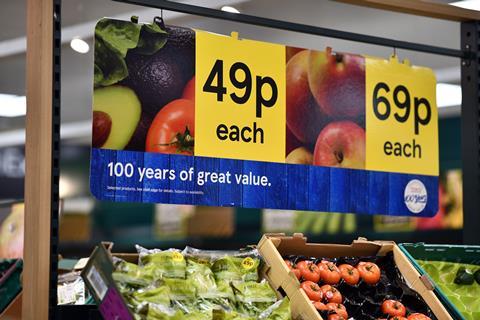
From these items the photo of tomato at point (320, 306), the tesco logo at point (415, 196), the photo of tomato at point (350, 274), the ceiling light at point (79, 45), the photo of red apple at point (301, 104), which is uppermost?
the ceiling light at point (79, 45)

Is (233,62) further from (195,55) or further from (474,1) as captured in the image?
(474,1)

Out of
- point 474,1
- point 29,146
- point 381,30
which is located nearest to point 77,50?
point 381,30

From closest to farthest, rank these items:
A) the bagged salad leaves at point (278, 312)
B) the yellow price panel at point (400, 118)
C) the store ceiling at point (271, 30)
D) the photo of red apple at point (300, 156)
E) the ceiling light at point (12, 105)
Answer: the bagged salad leaves at point (278, 312), the photo of red apple at point (300, 156), the yellow price panel at point (400, 118), the store ceiling at point (271, 30), the ceiling light at point (12, 105)

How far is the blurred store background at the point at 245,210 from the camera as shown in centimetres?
770

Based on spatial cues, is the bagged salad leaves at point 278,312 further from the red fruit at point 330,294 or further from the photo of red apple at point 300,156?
the photo of red apple at point 300,156

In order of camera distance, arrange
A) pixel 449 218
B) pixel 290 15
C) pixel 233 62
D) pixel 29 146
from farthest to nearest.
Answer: pixel 449 218, pixel 290 15, pixel 233 62, pixel 29 146

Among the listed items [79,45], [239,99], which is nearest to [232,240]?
[79,45]

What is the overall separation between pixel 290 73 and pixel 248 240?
5.27m

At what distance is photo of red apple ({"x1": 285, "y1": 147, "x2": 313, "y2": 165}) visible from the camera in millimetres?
3418

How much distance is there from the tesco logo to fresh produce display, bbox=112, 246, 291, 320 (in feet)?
3.41

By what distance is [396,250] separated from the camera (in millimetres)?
3238

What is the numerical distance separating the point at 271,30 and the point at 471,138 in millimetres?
4734

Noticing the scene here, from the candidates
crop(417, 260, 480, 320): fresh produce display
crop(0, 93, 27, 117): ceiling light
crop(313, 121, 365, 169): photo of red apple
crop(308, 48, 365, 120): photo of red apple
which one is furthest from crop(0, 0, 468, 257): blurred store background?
crop(417, 260, 480, 320): fresh produce display

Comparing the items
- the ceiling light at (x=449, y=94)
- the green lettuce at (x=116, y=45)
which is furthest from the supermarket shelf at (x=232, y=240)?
the green lettuce at (x=116, y=45)
